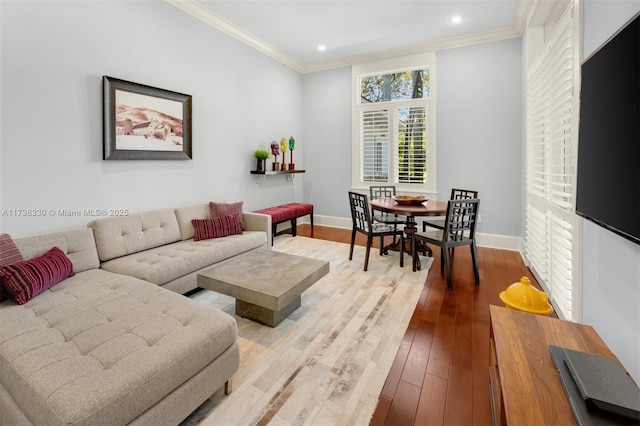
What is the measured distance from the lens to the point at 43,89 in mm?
2555

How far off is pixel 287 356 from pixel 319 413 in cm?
51

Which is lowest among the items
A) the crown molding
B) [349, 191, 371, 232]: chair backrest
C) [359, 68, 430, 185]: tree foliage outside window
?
[349, 191, 371, 232]: chair backrest

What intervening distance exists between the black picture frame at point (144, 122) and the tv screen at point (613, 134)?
3.64 metres

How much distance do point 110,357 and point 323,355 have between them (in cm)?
120

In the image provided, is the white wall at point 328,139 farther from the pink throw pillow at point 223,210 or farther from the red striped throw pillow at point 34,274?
the red striped throw pillow at point 34,274

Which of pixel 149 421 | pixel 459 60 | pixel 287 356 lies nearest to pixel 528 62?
pixel 459 60

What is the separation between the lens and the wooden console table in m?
0.97

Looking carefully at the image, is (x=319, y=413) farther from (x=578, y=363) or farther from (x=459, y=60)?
(x=459, y=60)

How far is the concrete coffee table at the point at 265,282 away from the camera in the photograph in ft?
7.09

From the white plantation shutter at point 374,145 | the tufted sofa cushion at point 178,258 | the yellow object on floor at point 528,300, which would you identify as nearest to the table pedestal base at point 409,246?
the white plantation shutter at point 374,145

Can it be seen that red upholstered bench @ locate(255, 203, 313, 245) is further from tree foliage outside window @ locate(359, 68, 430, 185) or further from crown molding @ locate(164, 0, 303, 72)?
crown molding @ locate(164, 0, 303, 72)

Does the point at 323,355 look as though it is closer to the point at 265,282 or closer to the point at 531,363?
the point at 265,282

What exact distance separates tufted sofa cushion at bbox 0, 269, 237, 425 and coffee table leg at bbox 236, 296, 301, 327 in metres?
0.69

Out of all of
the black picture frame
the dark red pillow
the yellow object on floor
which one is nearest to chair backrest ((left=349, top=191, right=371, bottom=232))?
the yellow object on floor
